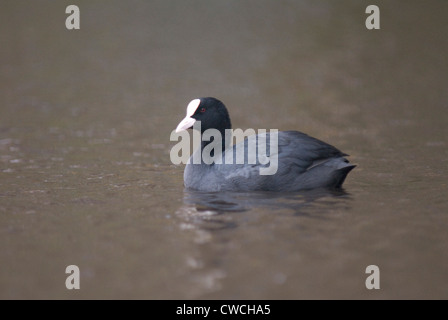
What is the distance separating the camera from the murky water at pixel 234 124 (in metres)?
4.75

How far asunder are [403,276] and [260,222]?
159 cm

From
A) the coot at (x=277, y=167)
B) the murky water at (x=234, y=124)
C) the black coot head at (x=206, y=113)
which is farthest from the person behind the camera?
the black coot head at (x=206, y=113)

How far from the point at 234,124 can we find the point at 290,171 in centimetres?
462

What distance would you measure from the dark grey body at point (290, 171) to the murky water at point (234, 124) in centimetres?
18

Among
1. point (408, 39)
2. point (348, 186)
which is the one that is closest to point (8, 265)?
point (348, 186)

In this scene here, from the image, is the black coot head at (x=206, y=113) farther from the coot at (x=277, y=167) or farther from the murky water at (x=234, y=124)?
the murky water at (x=234, y=124)

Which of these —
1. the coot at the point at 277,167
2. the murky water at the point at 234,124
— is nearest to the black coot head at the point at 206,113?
the coot at the point at 277,167

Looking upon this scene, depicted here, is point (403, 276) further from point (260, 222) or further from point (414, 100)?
point (414, 100)

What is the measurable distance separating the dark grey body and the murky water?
182mm

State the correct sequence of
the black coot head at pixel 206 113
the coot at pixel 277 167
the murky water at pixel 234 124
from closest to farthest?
the murky water at pixel 234 124
the coot at pixel 277 167
the black coot head at pixel 206 113

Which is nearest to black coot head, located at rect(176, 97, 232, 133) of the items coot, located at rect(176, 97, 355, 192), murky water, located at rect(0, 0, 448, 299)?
coot, located at rect(176, 97, 355, 192)

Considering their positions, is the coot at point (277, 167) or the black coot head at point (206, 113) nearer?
the coot at point (277, 167)

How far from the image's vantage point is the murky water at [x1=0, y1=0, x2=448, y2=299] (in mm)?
4750

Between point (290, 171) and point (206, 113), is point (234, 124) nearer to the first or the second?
point (206, 113)
